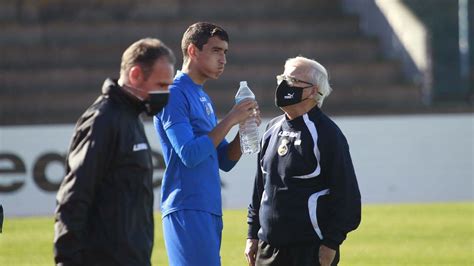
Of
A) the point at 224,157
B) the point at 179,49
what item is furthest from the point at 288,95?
the point at 179,49

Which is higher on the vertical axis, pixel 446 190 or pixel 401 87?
pixel 401 87

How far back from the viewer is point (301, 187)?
6000mm

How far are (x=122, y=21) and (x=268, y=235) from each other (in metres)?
20.0

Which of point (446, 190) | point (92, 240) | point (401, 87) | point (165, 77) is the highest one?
point (165, 77)

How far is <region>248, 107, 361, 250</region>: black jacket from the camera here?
590 centimetres

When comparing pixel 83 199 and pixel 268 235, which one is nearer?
pixel 83 199

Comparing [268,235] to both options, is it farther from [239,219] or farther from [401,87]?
[401,87]

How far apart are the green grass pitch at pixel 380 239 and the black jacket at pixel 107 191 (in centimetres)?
629

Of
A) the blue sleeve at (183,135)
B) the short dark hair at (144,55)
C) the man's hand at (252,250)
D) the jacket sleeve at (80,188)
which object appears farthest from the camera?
the man's hand at (252,250)

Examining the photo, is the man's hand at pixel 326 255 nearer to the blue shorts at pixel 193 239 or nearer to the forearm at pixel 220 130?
the blue shorts at pixel 193 239

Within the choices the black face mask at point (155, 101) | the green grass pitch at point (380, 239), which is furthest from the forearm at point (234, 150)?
the green grass pitch at point (380, 239)

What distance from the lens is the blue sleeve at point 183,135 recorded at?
5645 mm

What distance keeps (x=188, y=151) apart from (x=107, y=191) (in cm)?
110

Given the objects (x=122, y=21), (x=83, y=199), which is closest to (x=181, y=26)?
(x=122, y=21)
